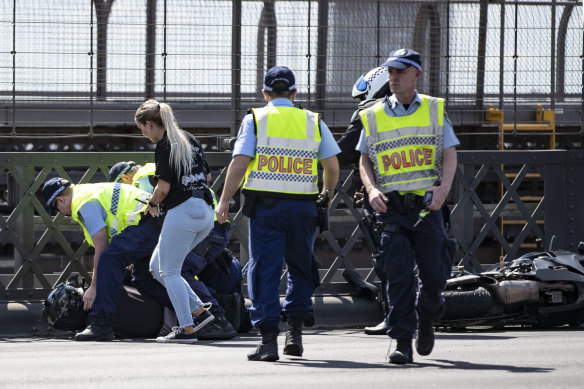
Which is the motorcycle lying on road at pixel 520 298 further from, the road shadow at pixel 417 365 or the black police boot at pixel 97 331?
the black police boot at pixel 97 331

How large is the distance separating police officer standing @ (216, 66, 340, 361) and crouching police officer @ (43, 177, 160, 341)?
5.15ft

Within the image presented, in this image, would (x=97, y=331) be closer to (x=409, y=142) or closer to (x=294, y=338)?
(x=294, y=338)

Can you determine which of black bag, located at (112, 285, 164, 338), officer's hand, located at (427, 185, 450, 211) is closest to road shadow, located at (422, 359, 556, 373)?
officer's hand, located at (427, 185, 450, 211)

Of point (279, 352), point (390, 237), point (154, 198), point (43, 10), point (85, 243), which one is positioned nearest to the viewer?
point (390, 237)

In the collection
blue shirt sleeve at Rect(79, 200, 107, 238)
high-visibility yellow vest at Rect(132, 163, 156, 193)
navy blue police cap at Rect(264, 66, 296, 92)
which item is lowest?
blue shirt sleeve at Rect(79, 200, 107, 238)

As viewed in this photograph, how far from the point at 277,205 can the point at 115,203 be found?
1.88 meters

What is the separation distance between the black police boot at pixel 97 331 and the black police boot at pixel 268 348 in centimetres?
171

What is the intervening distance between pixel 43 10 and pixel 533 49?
13.5 ft

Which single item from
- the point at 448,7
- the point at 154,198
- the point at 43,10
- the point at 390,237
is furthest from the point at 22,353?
the point at 448,7

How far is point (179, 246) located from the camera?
805 centimetres

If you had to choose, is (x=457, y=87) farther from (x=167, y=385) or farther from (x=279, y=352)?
(x=167, y=385)

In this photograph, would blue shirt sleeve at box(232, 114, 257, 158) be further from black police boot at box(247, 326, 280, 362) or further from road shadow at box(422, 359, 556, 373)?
road shadow at box(422, 359, 556, 373)

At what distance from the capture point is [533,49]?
1054 centimetres

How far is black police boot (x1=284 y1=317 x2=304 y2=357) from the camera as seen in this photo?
7062mm
